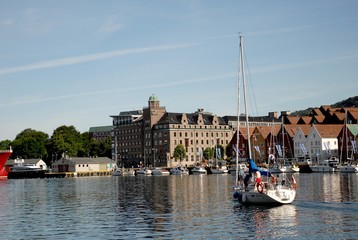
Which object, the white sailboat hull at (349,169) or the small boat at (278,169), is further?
the small boat at (278,169)

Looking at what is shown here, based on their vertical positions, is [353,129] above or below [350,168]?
above

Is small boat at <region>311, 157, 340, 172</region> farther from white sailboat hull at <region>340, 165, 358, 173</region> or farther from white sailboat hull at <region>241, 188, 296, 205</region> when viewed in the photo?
white sailboat hull at <region>241, 188, 296, 205</region>

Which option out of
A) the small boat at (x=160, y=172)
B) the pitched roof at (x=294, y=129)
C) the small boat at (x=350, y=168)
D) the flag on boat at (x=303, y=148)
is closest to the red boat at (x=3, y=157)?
the small boat at (x=160, y=172)

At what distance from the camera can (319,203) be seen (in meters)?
58.3

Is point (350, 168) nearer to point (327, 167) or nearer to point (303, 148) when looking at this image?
point (327, 167)

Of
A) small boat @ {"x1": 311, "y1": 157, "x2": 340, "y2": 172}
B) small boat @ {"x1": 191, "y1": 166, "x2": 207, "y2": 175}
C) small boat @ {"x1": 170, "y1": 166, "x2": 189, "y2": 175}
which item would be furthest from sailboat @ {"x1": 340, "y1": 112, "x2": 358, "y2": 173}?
small boat @ {"x1": 170, "y1": 166, "x2": 189, "y2": 175}

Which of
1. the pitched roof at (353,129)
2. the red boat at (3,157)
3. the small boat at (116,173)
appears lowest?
the small boat at (116,173)

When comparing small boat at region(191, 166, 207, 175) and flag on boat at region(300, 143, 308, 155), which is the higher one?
flag on boat at region(300, 143, 308, 155)

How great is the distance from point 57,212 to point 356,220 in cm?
2931

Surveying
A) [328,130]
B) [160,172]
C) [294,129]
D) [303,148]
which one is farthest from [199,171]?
[328,130]

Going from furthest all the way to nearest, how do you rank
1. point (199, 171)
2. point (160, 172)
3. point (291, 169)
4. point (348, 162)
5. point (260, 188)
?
1. point (160, 172)
2. point (199, 171)
3. point (348, 162)
4. point (291, 169)
5. point (260, 188)

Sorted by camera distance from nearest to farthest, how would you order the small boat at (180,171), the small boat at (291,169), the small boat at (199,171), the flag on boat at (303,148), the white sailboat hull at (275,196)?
the white sailboat hull at (275,196)
the small boat at (291,169)
the flag on boat at (303,148)
the small boat at (199,171)
the small boat at (180,171)

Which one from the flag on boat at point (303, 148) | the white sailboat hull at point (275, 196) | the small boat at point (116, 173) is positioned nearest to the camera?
the white sailboat hull at point (275, 196)

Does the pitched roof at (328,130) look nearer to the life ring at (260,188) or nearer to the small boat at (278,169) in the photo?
the small boat at (278,169)
